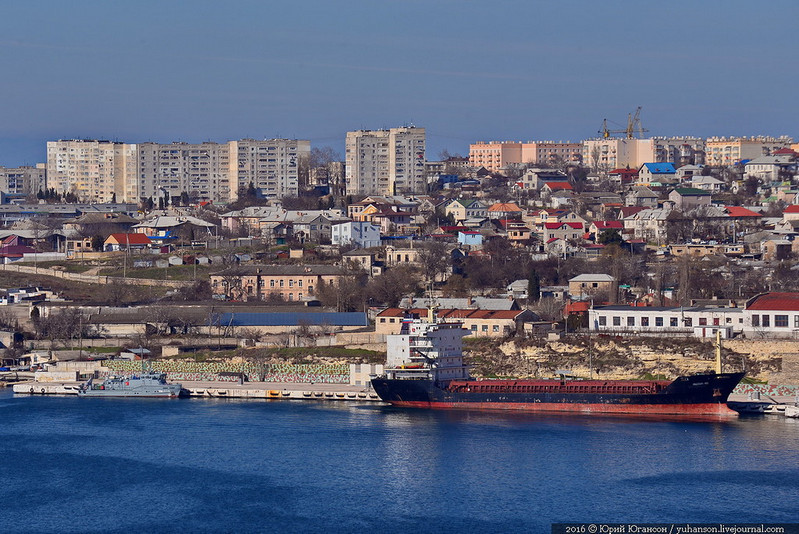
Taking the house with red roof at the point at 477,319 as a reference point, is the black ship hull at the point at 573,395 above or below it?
below

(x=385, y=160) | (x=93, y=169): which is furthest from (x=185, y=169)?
(x=385, y=160)

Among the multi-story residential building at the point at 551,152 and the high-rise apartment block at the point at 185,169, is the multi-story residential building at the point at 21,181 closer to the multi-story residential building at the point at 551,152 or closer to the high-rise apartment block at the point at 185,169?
the high-rise apartment block at the point at 185,169

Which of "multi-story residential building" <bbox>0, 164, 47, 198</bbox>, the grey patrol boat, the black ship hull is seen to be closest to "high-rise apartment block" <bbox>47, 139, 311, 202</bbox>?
"multi-story residential building" <bbox>0, 164, 47, 198</bbox>

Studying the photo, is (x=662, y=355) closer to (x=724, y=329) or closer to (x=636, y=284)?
(x=724, y=329)

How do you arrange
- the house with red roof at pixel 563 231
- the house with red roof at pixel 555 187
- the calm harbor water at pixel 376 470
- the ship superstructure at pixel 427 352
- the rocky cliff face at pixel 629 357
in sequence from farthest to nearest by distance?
the house with red roof at pixel 555 187, the house with red roof at pixel 563 231, the rocky cliff face at pixel 629 357, the ship superstructure at pixel 427 352, the calm harbor water at pixel 376 470

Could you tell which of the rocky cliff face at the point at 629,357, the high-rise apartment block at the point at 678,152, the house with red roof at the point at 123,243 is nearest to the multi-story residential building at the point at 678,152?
the high-rise apartment block at the point at 678,152

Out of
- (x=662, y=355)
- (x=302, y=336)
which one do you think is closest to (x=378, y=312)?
(x=302, y=336)
